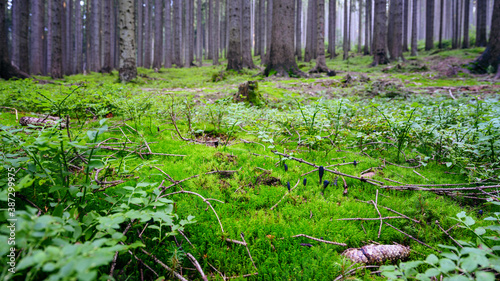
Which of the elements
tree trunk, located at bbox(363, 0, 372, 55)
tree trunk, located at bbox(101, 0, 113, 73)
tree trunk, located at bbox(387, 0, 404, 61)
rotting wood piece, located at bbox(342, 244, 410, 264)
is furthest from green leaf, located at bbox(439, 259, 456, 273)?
tree trunk, located at bbox(363, 0, 372, 55)

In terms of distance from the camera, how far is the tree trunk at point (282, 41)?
1172 cm

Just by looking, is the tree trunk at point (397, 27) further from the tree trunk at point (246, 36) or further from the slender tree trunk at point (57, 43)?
the slender tree trunk at point (57, 43)

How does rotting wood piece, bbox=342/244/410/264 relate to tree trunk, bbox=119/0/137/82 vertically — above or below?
below

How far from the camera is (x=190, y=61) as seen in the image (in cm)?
2691

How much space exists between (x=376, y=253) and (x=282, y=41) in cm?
1173

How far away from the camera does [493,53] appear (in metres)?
10.3

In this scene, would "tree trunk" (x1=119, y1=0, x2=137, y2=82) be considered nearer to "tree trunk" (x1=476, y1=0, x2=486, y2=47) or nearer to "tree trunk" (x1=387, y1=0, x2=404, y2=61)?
"tree trunk" (x1=387, y1=0, x2=404, y2=61)

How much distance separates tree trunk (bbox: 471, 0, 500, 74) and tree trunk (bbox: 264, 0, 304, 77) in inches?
307

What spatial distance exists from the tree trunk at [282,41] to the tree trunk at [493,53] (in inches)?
307

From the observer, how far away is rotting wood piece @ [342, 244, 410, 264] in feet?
5.66

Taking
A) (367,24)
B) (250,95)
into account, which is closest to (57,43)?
(250,95)

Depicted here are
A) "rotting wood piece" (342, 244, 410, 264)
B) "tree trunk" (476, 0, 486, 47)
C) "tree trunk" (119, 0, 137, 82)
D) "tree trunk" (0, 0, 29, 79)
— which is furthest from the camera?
"tree trunk" (476, 0, 486, 47)

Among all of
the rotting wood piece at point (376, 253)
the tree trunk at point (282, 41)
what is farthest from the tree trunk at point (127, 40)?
the rotting wood piece at point (376, 253)

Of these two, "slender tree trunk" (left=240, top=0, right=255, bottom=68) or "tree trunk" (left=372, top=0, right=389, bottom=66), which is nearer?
"tree trunk" (left=372, top=0, right=389, bottom=66)
